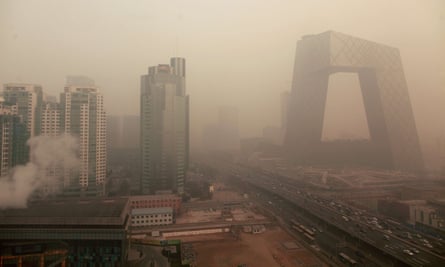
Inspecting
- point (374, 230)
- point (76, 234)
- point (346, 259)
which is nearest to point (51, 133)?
point (76, 234)

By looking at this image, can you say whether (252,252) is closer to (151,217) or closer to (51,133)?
(151,217)

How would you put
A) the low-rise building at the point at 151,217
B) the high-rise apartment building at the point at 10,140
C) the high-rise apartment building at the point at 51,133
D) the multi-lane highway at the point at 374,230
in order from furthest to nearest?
the high-rise apartment building at the point at 51,133
the low-rise building at the point at 151,217
the high-rise apartment building at the point at 10,140
the multi-lane highway at the point at 374,230

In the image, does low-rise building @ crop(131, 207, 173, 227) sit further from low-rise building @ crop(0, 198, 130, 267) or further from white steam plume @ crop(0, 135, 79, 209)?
low-rise building @ crop(0, 198, 130, 267)

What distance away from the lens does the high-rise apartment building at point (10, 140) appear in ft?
19.5

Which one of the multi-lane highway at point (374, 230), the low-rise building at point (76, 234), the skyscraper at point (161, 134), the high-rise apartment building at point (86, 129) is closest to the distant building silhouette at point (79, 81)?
the high-rise apartment building at point (86, 129)

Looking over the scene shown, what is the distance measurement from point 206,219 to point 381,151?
25.8 feet

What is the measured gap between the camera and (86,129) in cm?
784

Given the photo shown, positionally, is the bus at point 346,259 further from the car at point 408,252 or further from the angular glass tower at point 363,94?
the angular glass tower at point 363,94

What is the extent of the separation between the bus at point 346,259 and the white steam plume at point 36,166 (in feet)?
16.2

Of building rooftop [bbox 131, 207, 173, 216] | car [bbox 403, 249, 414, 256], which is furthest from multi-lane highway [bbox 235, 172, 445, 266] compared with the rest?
building rooftop [bbox 131, 207, 173, 216]

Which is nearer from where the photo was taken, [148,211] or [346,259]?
[346,259]

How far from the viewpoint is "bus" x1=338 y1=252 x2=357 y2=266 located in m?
4.51

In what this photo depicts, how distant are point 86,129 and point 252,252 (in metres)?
5.16

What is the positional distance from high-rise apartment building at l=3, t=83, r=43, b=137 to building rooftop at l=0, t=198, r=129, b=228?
2506 millimetres
